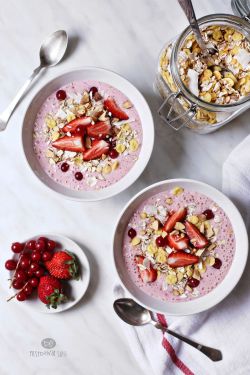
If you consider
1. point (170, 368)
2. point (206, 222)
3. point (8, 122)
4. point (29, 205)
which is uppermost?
point (8, 122)

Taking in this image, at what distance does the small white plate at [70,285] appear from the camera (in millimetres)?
1287

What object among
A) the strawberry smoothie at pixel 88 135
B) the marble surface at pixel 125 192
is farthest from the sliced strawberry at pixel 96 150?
the marble surface at pixel 125 192

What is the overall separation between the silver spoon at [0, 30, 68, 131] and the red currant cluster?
0.30m

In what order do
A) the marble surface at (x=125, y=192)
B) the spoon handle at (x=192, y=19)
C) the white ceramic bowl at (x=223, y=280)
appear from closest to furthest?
the spoon handle at (x=192, y=19) → the white ceramic bowl at (x=223, y=280) → the marble surface at (x=125, y=192)

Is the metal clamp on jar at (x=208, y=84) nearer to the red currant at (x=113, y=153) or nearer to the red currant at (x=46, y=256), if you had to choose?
the red currant at (x=113, y=153)

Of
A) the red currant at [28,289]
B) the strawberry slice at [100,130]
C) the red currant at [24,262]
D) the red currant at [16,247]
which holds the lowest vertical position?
the red currant at [28,289]

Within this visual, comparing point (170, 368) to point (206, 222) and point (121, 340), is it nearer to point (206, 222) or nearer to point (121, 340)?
point (121, 340)

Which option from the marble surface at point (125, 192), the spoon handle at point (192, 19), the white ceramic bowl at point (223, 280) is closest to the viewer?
the spoon handle at point (192, 19)

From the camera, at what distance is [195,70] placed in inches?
45.4

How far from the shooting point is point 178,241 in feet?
3.99

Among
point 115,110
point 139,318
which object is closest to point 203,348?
point 139,318

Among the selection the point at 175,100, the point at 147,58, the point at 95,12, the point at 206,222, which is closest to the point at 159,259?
the point at 206,222

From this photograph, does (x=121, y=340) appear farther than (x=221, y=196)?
Yes

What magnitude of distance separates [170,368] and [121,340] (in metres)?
0.14
